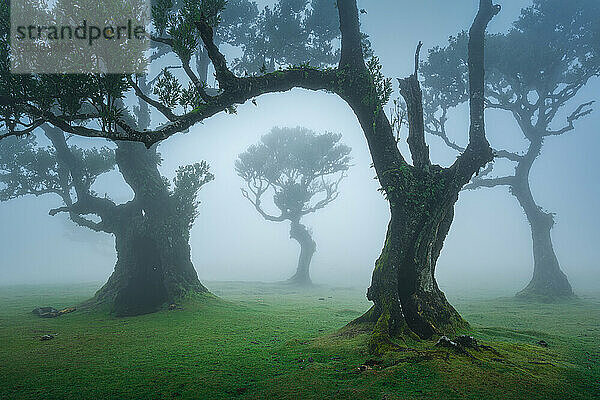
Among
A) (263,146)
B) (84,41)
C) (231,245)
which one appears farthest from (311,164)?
(231,245)

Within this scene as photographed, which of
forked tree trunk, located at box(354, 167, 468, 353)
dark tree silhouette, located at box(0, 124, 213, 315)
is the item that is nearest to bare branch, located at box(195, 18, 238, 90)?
forked tree trunk, located at box(354, 167, 468, 353)

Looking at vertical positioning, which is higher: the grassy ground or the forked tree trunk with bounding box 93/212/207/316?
the forked tree trunk with bounding box 93/212/207/316

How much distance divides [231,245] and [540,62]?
490 feet

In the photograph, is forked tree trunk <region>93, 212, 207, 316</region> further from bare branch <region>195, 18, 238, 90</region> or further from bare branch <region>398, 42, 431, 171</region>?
bare branch <region>398, 42, 431, 171</region>

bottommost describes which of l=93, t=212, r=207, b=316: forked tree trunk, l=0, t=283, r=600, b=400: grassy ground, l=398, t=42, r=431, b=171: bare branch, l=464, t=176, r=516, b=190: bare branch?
l=0, t=283, r=600, b=400: grassy ground

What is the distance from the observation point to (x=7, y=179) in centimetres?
2600

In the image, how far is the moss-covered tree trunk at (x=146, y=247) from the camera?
57.8ft

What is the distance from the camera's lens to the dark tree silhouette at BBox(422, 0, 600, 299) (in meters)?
26.7

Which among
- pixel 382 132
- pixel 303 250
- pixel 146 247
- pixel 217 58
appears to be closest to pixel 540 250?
pixel 382 132

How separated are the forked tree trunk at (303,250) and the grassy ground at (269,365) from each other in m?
30.1

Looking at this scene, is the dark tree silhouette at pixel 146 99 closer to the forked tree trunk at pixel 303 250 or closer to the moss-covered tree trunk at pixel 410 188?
the moss-covered tree trunk at pixel 410 188

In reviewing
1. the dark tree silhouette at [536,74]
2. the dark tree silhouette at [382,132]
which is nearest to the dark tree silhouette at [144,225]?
the dark tree silhouette at [382,132]

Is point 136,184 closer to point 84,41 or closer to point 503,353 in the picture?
point 84,41

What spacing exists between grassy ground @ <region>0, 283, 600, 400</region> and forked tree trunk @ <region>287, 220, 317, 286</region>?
1186 inches
